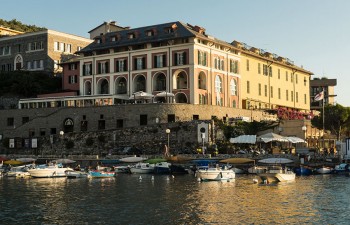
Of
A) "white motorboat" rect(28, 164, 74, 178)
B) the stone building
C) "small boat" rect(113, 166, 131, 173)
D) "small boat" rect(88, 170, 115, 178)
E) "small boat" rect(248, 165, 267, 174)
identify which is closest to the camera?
"small boat" rect(248, 165, 267, 174)

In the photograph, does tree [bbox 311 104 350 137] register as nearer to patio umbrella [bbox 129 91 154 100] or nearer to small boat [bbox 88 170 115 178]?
patio umbrella [bbox 129 91 154 100]

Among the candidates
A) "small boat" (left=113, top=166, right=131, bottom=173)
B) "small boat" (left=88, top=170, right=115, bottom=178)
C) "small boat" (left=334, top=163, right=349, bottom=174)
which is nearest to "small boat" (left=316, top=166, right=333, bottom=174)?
"small boat" (left=334, top=163, right=349, bottom=174)

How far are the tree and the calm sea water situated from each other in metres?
32.0

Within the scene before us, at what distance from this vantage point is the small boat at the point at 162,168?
2657 inches

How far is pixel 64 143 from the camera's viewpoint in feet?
274

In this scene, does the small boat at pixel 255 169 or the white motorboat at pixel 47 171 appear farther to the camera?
the white motorboat at pixel 47 171

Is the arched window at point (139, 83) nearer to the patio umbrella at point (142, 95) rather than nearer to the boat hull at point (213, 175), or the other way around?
the patio umbrella at point (142, 95)

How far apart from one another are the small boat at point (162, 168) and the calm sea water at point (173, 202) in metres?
7.88

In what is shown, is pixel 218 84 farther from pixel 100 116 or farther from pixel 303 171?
pixel 303 171

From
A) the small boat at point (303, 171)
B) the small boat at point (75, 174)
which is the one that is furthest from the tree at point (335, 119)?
the small boat at point (75, 174)

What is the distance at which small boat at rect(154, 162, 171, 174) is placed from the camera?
221 ft

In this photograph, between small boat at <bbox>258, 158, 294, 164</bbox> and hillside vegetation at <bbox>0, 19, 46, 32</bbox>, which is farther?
hillside vegetation at <bbox>0, 19, 46, 32</bbox>

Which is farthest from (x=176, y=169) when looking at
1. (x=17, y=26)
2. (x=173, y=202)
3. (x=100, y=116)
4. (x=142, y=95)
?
(x=17, y=26)

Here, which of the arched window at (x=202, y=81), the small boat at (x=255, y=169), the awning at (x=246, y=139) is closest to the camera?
the small boat at (x=255, y=169)
